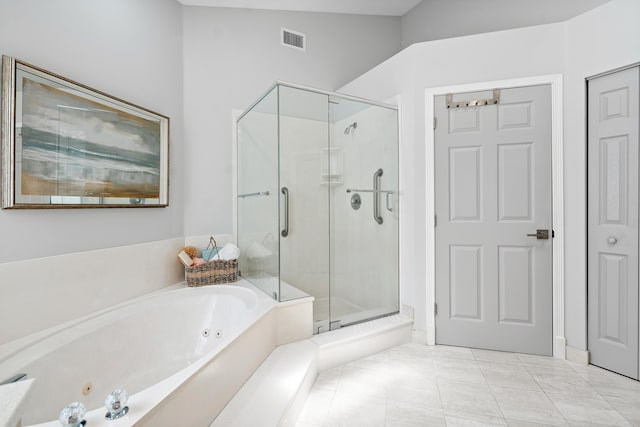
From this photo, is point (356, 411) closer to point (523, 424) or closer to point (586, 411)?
point (523, 424)

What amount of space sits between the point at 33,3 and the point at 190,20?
136 centimetres

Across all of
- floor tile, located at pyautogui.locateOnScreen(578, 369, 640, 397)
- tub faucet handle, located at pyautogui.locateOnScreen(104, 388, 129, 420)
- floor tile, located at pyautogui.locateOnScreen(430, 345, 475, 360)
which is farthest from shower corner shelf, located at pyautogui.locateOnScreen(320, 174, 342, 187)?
floor tile, located at pyautogui.locateOnScreen(578, 369, 640, 397)

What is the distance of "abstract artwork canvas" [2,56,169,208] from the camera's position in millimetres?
1432

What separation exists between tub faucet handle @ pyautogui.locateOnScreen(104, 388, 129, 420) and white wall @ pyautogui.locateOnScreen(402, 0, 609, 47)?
374 cm

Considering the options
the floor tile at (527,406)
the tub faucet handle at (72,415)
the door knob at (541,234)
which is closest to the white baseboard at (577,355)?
the floor tile at (527,406)

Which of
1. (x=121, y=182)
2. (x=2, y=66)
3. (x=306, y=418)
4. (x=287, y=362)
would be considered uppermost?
(x=2, y=66)

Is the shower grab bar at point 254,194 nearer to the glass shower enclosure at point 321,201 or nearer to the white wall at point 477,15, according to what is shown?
the glass shower enclosure at point 321,201

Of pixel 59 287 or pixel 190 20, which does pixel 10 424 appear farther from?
pixel 190 20

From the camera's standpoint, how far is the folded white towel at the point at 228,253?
2.56m

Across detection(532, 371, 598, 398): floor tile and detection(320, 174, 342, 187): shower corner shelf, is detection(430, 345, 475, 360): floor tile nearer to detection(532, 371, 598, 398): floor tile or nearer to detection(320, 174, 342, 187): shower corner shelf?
detection(532, 371, 598, 398): floor tile

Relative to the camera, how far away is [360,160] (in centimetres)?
254

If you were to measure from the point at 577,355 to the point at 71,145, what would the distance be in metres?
3.47

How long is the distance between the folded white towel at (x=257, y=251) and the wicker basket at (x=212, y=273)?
153 millimetres

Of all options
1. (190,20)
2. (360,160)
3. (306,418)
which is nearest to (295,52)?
(190,20)
